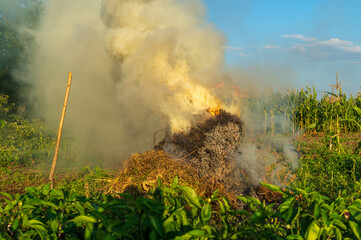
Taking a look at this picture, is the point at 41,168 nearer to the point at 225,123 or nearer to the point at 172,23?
the point at 225,123

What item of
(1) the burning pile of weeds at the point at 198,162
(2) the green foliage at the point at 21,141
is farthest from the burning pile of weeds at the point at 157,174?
(2) the green foliage at the point at 21,141

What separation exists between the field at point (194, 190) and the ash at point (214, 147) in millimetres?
318

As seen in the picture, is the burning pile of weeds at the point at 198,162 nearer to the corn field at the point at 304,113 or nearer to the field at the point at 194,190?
the field at the point at 194,190

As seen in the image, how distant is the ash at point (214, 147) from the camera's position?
403cm

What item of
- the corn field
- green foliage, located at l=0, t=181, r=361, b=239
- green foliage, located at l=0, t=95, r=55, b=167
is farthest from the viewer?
the corn field

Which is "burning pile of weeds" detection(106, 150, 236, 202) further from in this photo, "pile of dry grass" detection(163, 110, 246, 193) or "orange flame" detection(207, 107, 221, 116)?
"orange flame" detection(207, 107, 221, 116)

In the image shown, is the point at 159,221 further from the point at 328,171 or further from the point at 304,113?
the point at 304,113

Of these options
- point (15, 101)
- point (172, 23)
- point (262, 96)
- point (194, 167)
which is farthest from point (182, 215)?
point (15, 101)

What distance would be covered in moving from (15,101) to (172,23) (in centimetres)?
646

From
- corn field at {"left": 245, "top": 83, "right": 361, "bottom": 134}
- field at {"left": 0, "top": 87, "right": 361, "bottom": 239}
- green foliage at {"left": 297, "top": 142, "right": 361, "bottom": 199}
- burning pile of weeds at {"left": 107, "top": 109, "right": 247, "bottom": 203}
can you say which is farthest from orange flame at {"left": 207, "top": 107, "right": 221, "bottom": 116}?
corn field at {"left": 245, "top": 83, "right": 361, "bottom": 134}

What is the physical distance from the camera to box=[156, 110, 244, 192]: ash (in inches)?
159

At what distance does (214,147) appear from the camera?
4293 millimetres

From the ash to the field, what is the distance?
12.5 inches

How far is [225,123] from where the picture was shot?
4.70 meters
